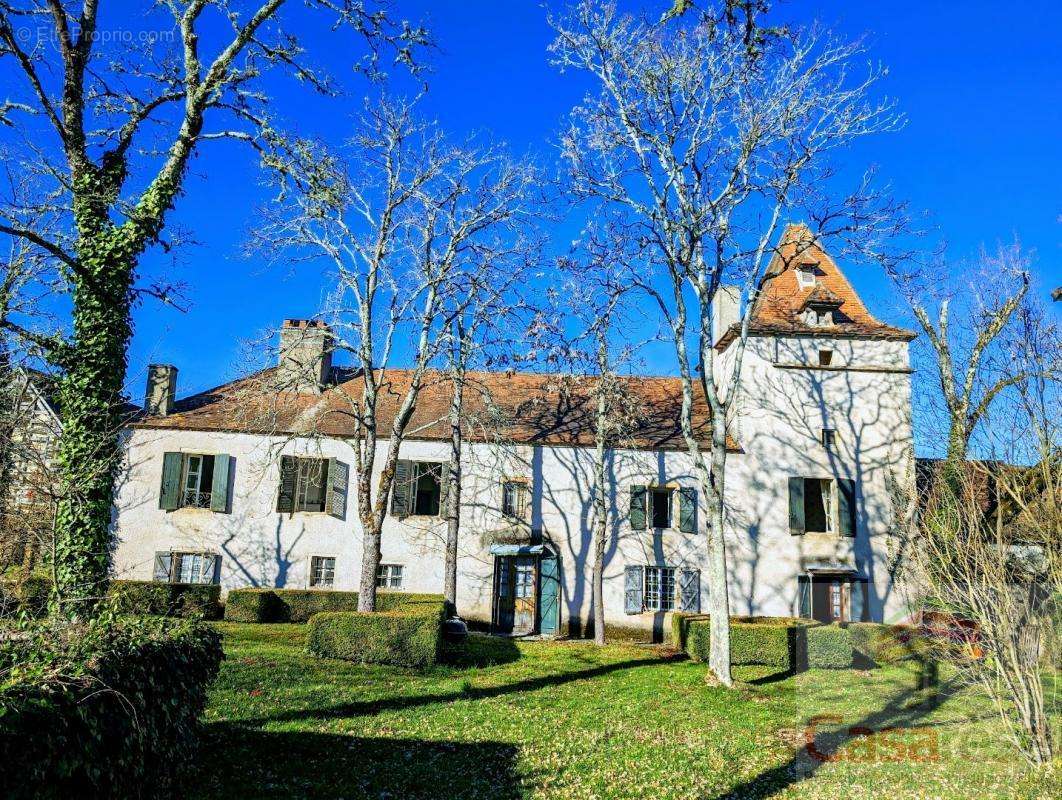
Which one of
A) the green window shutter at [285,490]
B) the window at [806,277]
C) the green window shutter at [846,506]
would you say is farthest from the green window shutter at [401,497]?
the window at [806,277]

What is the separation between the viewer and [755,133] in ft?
50.3

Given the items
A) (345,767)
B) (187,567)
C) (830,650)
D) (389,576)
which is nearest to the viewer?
(345,767)

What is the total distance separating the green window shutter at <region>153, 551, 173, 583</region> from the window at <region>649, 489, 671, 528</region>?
14815 mm

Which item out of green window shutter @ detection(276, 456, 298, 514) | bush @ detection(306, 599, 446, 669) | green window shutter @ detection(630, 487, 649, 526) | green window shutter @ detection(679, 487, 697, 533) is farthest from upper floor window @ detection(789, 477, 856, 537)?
green window shutter @ detection(276, 456, 298, 514)

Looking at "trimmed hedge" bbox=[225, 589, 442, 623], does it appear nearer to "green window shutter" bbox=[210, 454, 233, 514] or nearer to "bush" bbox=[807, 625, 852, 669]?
"green window shutter" bbox=[210, 454, 233, 514]

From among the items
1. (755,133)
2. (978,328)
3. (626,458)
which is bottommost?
(626,458)

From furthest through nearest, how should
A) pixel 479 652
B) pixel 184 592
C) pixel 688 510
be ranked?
pixel 688 510 → pixel 184 592 → pixel 479 652

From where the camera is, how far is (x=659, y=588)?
22797mm

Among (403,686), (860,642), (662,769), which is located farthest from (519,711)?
(860,642)

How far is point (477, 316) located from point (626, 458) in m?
8.79

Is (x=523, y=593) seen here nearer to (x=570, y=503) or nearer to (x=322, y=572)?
(x=570, y=503)

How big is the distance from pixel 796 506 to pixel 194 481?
18.6 meters

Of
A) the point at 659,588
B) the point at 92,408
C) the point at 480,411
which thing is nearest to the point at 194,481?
the point at 480,411

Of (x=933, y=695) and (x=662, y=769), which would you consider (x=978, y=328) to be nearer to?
(x=933, y=695)
